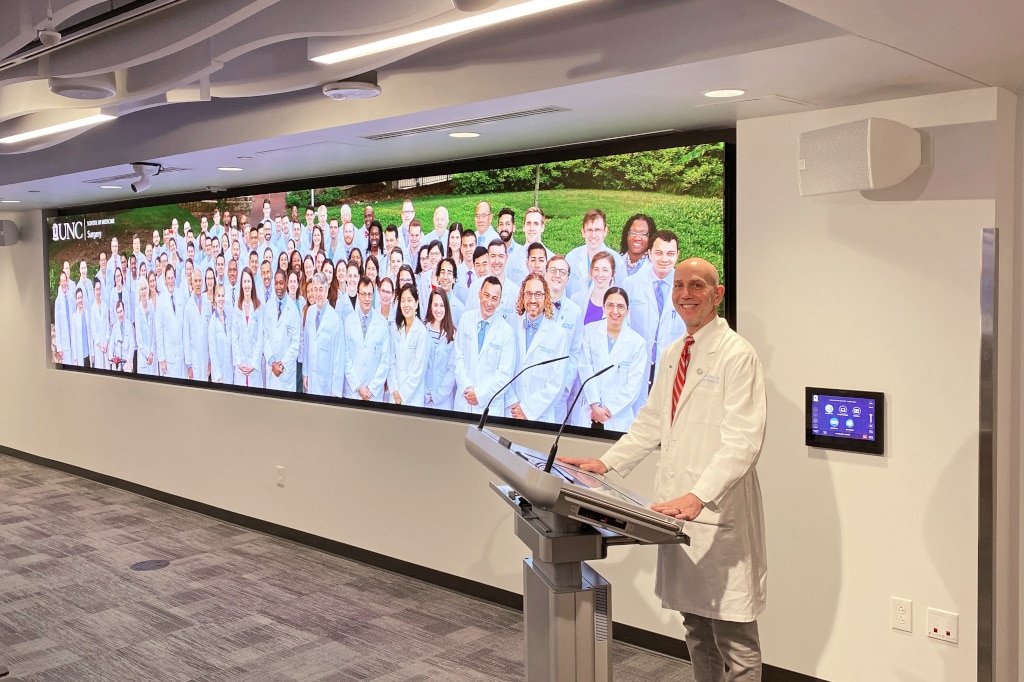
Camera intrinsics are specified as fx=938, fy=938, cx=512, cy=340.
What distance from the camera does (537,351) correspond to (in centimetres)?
531

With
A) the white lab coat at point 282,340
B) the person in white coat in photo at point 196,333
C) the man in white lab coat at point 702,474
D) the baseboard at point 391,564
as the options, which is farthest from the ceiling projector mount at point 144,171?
the man in white lab coat at point 702,474

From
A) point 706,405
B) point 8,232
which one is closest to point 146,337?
point 8,232

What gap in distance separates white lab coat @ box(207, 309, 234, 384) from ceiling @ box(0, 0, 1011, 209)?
2274 mm

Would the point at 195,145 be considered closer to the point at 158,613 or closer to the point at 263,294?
the point at 263,294

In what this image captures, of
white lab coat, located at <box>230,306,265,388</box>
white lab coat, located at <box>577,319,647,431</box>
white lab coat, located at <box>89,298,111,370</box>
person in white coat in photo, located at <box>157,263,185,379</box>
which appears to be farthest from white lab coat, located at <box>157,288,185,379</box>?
white lab coat, located at <box>577,319,647,431</box>

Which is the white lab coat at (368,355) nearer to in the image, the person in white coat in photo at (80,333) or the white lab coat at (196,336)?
the white lab coat at (196,336)

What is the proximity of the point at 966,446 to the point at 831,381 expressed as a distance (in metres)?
0.59

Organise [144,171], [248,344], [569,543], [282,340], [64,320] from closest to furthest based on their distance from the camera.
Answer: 1. [569,543]
2. [144,171]
3. [282,340]
4. [248,344]
5. [64,320]

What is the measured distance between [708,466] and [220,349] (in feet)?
17.6

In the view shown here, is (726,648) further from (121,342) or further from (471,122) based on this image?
(121,342)

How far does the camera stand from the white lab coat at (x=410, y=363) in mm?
5992

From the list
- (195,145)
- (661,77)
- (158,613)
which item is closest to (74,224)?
(195,145)

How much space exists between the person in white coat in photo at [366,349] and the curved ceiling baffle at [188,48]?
78.5 inches

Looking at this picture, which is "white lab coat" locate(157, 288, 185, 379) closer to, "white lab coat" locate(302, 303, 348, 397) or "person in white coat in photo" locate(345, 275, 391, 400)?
"white lab coat" locate(302, 303, 348, 397)
